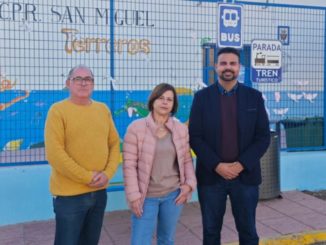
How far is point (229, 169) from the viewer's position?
372cm

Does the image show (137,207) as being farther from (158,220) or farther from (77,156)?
(77,156)

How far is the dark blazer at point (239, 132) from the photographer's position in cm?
378

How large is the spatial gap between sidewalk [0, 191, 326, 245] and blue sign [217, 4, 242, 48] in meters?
2.40

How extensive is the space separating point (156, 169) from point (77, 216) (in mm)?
703

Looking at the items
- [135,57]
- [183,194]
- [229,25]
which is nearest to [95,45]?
[135,57]

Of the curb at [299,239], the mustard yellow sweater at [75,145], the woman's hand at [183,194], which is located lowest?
the curb at [299,239]

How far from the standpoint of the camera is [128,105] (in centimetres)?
657

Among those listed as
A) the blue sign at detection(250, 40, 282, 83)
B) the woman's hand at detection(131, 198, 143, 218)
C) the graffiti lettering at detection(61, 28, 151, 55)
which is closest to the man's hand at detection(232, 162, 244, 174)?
the woman's hand at detection(131, 198, 143, 218)

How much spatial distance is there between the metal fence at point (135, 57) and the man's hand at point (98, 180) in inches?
107

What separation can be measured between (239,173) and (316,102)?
4.24 metres

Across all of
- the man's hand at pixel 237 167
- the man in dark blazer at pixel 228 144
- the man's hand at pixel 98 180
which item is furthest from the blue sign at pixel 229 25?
the man's hand at pixel 98 180

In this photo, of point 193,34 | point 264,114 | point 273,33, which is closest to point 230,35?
point 193,34

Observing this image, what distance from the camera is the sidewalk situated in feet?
16.7

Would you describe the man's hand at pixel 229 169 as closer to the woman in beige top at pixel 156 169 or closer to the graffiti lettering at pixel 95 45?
the woman in beige top at pixel 156 169
